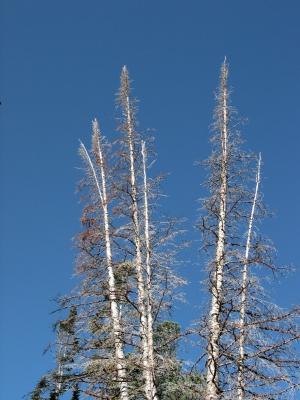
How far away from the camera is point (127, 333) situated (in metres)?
14.2

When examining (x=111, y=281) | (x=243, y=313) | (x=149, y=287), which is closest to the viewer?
(x=243, y=313)

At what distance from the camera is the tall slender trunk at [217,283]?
38.9ft

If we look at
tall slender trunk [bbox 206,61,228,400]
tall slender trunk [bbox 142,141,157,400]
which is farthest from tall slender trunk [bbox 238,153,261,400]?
tall slender trunk [bbox 142,141,157,400]

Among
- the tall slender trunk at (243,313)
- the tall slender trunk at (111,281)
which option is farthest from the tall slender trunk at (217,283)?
the tall slender trunk at (111,281)

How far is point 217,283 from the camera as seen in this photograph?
506 inches

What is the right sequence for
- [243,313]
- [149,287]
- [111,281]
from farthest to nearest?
1. [111,281]
2. [149,287]
3. [243,313]

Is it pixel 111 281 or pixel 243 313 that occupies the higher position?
pixel 111 281

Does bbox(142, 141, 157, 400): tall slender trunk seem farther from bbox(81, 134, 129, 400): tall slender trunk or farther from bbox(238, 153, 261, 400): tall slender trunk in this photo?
bbox(238, 153, 261, 400): tall slender trunk

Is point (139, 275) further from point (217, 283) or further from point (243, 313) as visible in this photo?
point (243, 313)

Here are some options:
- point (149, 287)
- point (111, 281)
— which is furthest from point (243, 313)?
point (111, 281)

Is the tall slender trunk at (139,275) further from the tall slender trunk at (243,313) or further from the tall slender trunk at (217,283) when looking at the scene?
the tall slender trunk at (243,313)

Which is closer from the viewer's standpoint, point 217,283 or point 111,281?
point 217,283

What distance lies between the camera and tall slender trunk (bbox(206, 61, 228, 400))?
11843 millimetres

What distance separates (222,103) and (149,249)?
15.1 feet
